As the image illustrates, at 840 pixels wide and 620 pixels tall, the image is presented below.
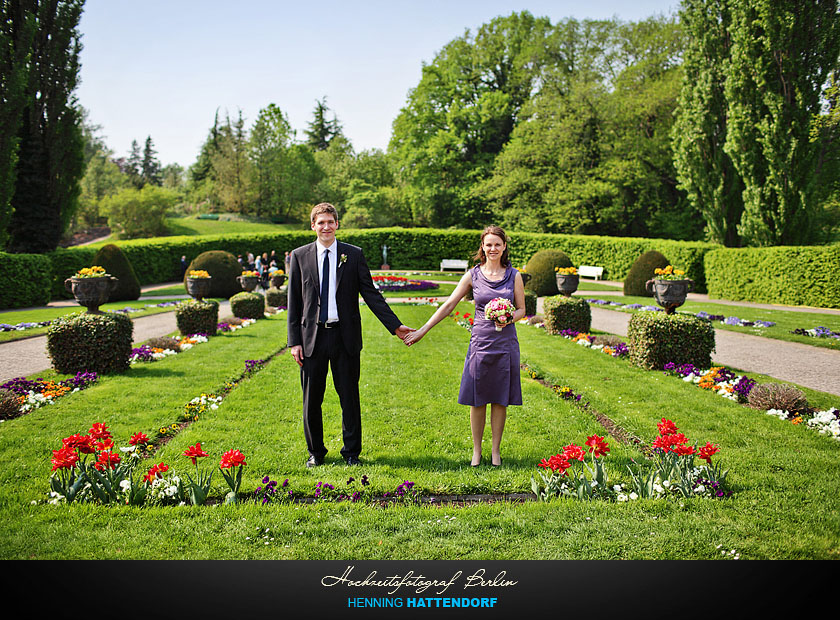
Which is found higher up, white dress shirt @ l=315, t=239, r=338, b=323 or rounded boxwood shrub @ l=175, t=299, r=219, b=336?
white dress shirt @ l=315, t=239, r=338, b=323

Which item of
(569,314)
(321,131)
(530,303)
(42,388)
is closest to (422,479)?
(42,388)

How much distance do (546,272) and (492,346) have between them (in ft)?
44.5

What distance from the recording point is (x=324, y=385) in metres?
3.91

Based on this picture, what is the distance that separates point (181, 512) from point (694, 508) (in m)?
3.21

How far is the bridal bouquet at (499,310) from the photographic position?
3651 mm

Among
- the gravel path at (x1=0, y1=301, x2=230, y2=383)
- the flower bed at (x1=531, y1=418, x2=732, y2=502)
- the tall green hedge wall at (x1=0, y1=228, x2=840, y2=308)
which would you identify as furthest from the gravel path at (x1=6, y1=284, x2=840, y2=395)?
the tall green hedge wall at (x1=0, y1=228, x2=840, y2=308)

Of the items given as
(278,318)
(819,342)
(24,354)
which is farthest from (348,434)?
(278,318)

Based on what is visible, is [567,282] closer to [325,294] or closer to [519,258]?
[325,294]

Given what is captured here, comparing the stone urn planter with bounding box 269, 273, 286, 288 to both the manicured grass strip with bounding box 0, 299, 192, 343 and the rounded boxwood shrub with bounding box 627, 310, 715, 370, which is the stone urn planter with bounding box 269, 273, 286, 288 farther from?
the rounded boxwood shrub with bounding box 627, 310, 715, 370

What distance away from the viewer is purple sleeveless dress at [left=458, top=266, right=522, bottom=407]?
3.83 meters

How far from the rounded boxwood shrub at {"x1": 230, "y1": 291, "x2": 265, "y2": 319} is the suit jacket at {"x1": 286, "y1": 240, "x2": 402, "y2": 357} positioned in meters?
9.74

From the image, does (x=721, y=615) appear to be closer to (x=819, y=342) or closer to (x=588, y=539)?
(x=588, y=539)

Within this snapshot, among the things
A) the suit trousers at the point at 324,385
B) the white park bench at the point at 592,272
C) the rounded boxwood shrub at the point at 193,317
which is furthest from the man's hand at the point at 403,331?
the white park bench at the point at 592,272

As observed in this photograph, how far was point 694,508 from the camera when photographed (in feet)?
10.5
